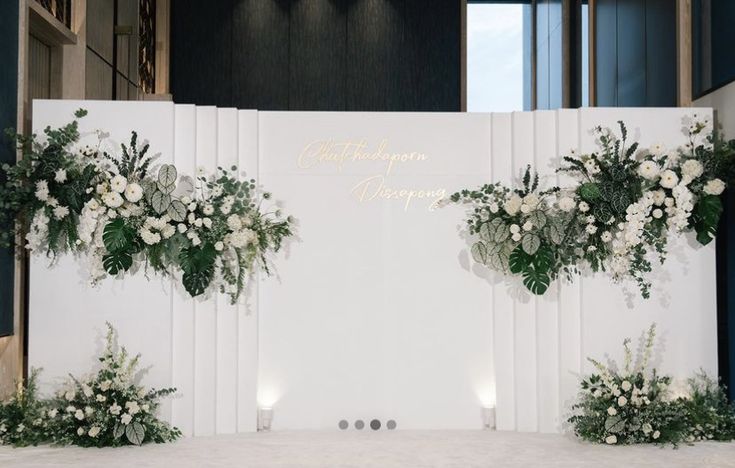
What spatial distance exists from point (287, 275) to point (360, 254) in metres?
0.60

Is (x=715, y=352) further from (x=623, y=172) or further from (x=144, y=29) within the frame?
(x=144, y=29)

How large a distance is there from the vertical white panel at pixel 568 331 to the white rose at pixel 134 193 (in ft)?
10.3

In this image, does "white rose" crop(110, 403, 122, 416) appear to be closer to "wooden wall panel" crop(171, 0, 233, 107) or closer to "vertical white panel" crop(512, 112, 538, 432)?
"vertical white panel" crop(512, 112, 538, 432)

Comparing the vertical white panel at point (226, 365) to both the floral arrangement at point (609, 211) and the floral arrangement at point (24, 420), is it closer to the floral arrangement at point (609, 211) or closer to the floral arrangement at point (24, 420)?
the floral arrangement at point (24, 420)

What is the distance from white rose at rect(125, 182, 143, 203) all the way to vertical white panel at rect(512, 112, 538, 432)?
2841 mm

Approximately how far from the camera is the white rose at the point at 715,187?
5.84 m

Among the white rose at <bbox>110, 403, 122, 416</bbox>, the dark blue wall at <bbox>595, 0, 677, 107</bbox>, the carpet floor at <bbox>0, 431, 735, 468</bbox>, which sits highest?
the dark blue wall at <bbox>595, 0, 677, 107</bbox>

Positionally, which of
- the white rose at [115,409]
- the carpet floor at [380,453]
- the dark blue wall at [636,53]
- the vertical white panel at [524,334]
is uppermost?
the dark blue wall at [636,53]

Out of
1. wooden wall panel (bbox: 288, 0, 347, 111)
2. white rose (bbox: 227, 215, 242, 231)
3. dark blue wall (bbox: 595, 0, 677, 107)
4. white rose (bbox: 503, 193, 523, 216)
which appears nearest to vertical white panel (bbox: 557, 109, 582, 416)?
white rose (bbox: 503, 193, 523, 216)

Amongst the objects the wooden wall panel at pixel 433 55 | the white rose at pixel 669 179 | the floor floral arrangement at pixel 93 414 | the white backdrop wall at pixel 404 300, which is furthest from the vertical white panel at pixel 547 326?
the wooden wall panel at pixel 433 55

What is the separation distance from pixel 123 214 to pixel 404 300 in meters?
2.22

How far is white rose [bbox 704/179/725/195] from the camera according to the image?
5844 millimetres

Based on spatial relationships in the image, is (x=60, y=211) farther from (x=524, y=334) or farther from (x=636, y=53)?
(x=636, y=53)

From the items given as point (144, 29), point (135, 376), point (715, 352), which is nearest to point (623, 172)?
point (715, 352)
